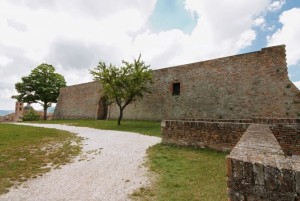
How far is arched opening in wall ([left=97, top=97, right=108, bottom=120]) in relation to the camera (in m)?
24.8

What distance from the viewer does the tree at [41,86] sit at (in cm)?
3238

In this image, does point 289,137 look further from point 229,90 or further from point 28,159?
point 229,90

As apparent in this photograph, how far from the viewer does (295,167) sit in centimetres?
170

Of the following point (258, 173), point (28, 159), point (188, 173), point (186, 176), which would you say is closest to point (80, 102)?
point (28, 159)

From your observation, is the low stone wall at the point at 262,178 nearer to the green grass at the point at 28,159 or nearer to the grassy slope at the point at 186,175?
the grassy slope at the point at 186,175

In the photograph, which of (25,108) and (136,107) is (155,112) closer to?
(136,107)

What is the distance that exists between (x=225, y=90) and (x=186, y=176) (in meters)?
11.2

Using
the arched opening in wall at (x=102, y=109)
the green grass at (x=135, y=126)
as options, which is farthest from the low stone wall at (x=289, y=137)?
the arched opening in wall at (x=102, y=109)

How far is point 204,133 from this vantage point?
691 centimetres

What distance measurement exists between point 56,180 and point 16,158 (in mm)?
2514

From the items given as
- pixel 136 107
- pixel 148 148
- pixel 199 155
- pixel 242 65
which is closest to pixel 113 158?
pixel 148 148

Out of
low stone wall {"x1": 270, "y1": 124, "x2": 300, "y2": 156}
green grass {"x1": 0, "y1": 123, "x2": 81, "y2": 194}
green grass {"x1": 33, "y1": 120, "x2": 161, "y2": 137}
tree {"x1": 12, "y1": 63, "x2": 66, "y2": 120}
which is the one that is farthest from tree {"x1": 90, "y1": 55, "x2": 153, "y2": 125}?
tree {"x1": 12, "y1": 63, "x2": 66, "y2": 120}

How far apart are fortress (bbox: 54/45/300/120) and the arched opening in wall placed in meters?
5.33

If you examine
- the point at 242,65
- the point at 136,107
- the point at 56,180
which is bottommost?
the point at 56,180
